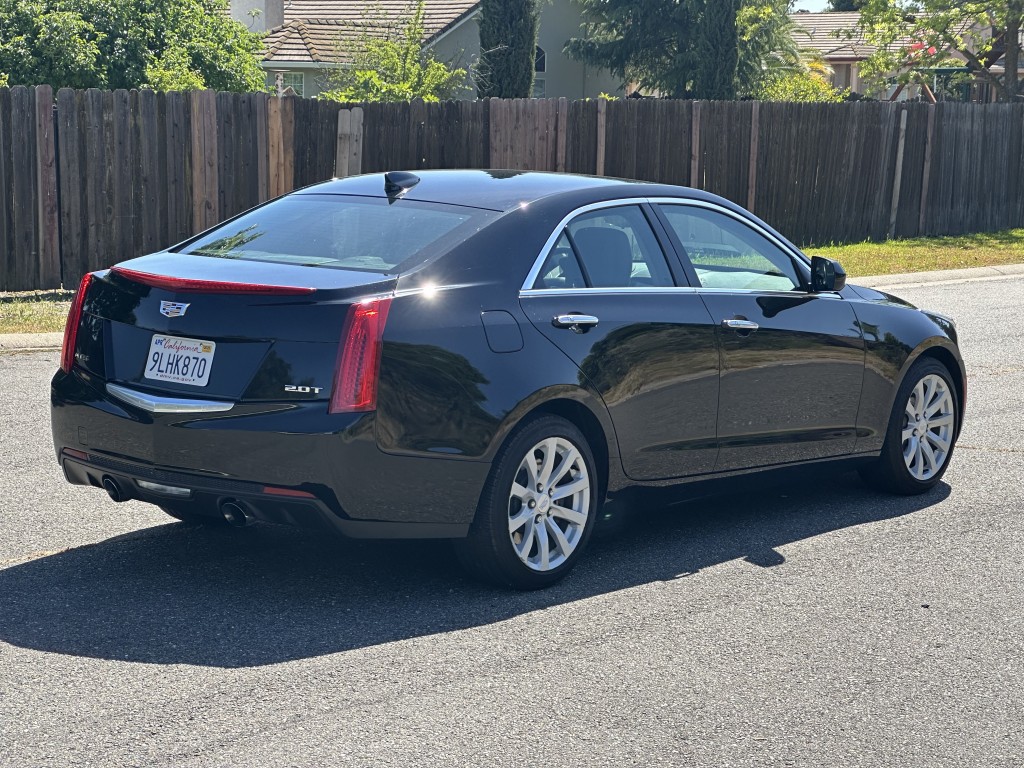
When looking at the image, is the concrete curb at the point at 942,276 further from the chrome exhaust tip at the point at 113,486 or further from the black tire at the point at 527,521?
the chrome exhaust tip at the point at 113,486

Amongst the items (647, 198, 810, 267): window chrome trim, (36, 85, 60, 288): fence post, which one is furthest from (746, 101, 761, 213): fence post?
(647, 198, 810, 267): window chrome trim

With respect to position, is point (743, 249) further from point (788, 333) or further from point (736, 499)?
point (736, 499)

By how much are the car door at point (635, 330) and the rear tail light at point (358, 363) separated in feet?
2.50

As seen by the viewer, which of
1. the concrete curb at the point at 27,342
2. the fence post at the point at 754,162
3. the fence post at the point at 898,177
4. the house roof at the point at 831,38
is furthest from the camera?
the house roof at the point at 831,38

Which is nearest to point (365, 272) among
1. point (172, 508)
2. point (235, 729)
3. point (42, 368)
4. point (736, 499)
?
point (172, 508)

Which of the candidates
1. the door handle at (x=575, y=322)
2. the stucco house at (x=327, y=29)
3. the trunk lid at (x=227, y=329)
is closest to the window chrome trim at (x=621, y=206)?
the door handle at (x=575, y=322)

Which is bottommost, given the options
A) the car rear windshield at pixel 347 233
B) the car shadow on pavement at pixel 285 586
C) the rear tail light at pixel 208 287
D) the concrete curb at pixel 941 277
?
the concrete curb at pixel 941 277

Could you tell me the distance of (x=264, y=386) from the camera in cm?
535

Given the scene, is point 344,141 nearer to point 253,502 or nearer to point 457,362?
point 457,362

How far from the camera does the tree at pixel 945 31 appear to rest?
3494cm

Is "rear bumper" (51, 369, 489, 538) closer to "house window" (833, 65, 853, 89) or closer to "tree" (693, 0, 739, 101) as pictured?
"tree" (693, 0, 739, 101)

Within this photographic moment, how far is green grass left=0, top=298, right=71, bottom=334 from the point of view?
1291cm

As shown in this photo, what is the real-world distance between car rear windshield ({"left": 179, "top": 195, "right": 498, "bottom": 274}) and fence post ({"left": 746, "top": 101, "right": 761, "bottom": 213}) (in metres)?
15.9

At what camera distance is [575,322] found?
601 centimetres
